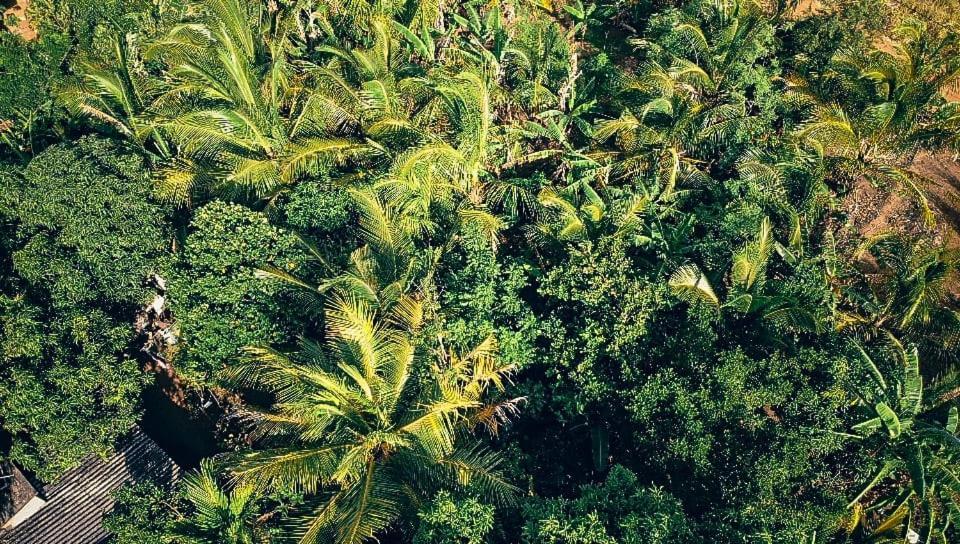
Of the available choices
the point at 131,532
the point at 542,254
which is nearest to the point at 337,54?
the point at 542,254

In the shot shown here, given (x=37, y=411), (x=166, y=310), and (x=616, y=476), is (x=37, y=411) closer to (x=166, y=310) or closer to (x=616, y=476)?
(x=166, y=310)

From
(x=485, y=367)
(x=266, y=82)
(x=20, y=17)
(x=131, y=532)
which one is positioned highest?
(x=20, y=17)

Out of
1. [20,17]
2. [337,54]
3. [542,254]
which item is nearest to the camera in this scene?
[542,254]

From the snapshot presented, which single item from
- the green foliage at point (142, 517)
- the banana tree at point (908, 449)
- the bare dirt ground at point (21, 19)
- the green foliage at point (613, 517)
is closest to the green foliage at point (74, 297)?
the green foliage at point (142, 517)

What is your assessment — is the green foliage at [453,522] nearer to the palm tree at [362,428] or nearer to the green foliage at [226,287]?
the palm tree at [362,428]

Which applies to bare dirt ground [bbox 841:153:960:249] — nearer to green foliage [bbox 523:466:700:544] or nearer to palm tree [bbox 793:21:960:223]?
palm tree [bbox 793:21:960:223]

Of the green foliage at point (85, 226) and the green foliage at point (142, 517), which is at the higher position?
the green foliage at point (85, 226)

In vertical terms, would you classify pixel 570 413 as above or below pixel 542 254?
below

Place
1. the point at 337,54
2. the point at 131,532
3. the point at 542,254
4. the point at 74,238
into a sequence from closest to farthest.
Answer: the point at 131,532, the point at 74,238, the point at 542,254, the point at 337,54
